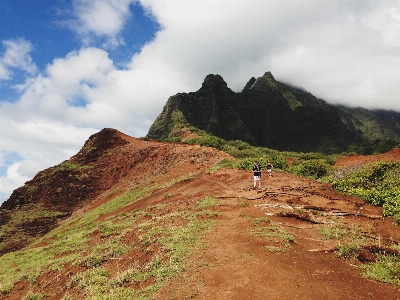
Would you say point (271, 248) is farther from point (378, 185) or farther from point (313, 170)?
point (313, 170)

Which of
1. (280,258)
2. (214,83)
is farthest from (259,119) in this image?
(280,258)

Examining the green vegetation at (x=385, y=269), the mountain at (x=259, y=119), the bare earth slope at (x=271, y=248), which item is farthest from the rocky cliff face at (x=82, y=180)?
the mountain at (x=259, y=119)

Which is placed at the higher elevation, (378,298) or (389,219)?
(389,219)

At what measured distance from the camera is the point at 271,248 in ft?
29.2

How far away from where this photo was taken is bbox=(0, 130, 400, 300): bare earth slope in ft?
22.5

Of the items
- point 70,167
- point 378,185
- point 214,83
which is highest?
point 214,83

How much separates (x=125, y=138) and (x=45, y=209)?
16.7m

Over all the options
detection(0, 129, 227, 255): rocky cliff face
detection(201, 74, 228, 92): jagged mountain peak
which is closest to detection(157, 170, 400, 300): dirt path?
detection(0, 129, 227, 255): rocky cliff face

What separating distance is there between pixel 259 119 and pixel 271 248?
93823 mm

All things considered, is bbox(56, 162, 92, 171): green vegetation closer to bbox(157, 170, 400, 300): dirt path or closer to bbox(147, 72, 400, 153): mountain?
bbox(157, 170, 400, 300): dirt path

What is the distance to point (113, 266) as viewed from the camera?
1044 centimetres

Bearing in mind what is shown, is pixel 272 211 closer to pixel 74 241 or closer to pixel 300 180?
pixel 300 180

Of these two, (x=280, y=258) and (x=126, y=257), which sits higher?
(x=280, y=258)

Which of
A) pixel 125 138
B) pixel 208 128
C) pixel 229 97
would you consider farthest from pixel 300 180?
pixel 229 97
